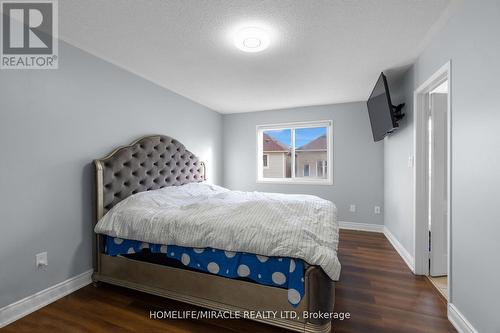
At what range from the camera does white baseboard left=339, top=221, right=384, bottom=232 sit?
155 inches

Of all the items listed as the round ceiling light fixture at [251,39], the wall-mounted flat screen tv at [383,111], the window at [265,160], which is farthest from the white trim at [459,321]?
the window at [265,160]

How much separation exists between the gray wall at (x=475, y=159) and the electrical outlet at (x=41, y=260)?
316 cm

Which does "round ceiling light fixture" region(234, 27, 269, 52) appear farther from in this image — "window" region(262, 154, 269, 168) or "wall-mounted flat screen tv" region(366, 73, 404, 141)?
"window" region(262, 154, 269, 168)

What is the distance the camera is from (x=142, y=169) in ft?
8.93

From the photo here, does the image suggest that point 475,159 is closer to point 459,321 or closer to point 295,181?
point 459,321

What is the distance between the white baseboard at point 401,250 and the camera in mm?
2513

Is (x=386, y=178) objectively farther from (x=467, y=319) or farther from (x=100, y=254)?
(x=100, y=254)

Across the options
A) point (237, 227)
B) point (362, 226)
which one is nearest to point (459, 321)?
point (237, 227)

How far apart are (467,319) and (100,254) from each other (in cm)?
→ 300

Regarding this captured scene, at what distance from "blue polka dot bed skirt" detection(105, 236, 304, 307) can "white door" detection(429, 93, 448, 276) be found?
180 cm

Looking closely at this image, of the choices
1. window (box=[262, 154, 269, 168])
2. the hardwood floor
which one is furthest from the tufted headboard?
window (box=[262, 154, 269, 168])

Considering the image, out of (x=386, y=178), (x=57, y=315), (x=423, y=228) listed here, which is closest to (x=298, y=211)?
(x=423, y=228)

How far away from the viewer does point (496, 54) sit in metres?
1.26

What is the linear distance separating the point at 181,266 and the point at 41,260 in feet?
3.87
